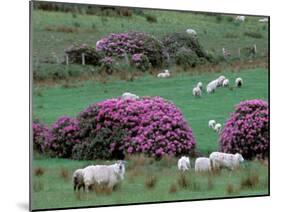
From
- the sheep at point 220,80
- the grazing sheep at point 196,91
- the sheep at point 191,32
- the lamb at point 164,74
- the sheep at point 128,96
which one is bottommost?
the sheep at point 128,96

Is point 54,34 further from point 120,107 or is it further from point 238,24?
point 238,24

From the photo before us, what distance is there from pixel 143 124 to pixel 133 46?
891mm

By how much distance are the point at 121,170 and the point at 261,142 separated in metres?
1.89

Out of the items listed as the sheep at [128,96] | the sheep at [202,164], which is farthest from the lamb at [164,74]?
the sheep at [202,164]

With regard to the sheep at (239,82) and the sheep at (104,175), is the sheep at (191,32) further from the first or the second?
the sheep at (104,175)

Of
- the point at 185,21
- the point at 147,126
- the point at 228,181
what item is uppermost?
the point at 185,21

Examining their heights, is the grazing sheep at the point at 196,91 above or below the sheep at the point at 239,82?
below

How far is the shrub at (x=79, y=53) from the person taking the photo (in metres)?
8.14

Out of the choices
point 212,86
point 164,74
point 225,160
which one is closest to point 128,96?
point 164,74

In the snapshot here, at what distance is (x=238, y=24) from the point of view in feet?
29.8

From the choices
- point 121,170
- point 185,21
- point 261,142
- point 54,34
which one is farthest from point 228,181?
point 54,34

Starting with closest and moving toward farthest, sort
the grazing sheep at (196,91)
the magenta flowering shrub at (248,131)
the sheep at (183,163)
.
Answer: the sheep at (183,163) → the grazing sheep at (196,91) → the magenta flowering shrub at (248,131)

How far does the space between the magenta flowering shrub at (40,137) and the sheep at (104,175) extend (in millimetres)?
513

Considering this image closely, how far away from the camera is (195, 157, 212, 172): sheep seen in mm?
8553
